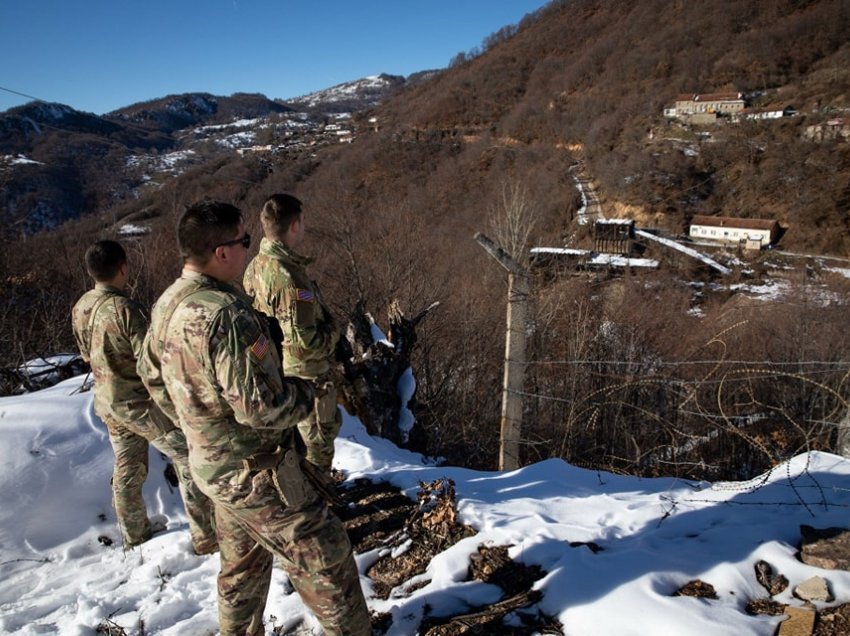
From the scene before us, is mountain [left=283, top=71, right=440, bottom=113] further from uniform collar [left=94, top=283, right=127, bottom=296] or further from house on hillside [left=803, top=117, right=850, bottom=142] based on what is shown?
uniform collar [left=94, top=283, right=127, bottom=296]

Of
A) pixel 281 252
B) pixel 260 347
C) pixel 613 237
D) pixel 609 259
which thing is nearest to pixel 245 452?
pixel 260 347

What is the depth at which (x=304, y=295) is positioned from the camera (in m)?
3.14

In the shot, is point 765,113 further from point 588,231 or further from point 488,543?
point 488,543

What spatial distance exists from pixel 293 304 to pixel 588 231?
3773 centimetres

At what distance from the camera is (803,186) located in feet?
137

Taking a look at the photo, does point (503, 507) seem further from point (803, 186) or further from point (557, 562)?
point (803, 186)

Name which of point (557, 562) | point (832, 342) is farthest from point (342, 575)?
point (832, 342)

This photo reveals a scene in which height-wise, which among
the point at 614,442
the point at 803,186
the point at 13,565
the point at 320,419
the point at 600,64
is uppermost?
the point at 600,64

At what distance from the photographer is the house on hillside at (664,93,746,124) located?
196 ft

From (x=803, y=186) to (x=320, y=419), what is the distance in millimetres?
52119

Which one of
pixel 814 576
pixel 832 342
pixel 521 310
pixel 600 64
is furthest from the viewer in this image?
pixel 600 64

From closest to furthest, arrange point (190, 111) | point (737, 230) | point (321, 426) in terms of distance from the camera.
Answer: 1. point (321, 426)
2. point (737, 230)
3. point (190, 111)

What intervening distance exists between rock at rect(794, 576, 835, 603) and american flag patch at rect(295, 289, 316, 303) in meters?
2.99

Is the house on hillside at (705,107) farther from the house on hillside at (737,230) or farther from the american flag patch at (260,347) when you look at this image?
the american flag patch at (260,347)
